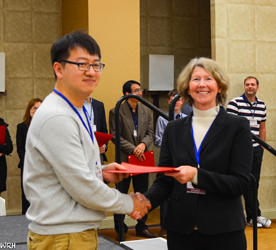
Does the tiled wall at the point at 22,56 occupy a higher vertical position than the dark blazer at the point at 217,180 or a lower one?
higher

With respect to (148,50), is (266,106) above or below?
below

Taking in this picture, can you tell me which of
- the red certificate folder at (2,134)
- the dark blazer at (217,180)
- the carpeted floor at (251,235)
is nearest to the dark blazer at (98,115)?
the red certificate folder at (2,134)

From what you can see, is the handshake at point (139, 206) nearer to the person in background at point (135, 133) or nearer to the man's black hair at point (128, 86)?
the person in background at point (135, 133)

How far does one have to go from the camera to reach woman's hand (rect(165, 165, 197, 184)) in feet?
5.94

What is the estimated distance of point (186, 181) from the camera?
1.83 meters

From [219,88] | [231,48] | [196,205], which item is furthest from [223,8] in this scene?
[196,205]

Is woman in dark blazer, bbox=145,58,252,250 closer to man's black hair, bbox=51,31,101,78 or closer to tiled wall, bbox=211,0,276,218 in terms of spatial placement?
man's black hair, bbox=51,31,101,78

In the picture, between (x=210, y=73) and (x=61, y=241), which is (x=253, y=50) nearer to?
(x=210, y=73)

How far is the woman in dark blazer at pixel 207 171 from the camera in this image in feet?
6.10

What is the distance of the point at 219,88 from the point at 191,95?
14 cm

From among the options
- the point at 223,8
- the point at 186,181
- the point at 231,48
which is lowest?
the point at 186,181

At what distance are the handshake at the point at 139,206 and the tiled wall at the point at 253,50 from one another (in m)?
4.50

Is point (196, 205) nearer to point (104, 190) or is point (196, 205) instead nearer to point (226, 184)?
point (226, 184)

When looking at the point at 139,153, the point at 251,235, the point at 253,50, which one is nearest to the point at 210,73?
the point at 139,153
